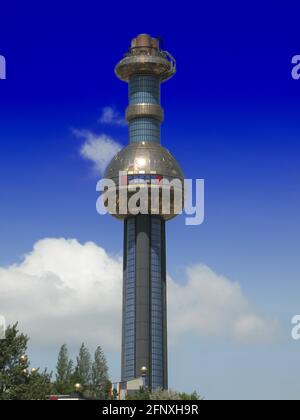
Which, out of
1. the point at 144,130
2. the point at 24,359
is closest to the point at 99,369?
the point at 144,130

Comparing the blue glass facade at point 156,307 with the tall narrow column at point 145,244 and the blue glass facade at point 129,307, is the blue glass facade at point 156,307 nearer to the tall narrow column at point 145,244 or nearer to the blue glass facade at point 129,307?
the tall narrow column at point 145,244

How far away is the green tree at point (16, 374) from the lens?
103625 millimetres

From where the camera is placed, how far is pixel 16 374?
342 feet

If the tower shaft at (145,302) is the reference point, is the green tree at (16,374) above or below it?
below

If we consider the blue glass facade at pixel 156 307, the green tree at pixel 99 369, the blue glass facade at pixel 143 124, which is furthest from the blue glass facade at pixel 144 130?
the green tree at pixel 99 369

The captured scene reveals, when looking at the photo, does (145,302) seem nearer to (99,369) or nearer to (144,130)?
(99,369)

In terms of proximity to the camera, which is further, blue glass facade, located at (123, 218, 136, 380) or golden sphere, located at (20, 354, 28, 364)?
blue glass facade, located at (123, 218, 136, 380)

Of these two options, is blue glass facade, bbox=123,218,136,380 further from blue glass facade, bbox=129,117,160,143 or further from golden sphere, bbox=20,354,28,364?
golden sphere, bbox=20,354,28,364

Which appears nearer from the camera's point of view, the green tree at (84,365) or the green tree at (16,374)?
the green tree at (16,374)

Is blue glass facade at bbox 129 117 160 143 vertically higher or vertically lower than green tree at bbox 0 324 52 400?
higher

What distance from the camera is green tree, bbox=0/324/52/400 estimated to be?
104m

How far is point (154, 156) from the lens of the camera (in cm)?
19175

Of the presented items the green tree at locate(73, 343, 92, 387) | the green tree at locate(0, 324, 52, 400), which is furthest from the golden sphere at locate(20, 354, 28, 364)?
the green tree at locate(73, 343, 92, 387)

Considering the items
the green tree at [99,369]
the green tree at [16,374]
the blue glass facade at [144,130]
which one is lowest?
the green tree at [16,374]
